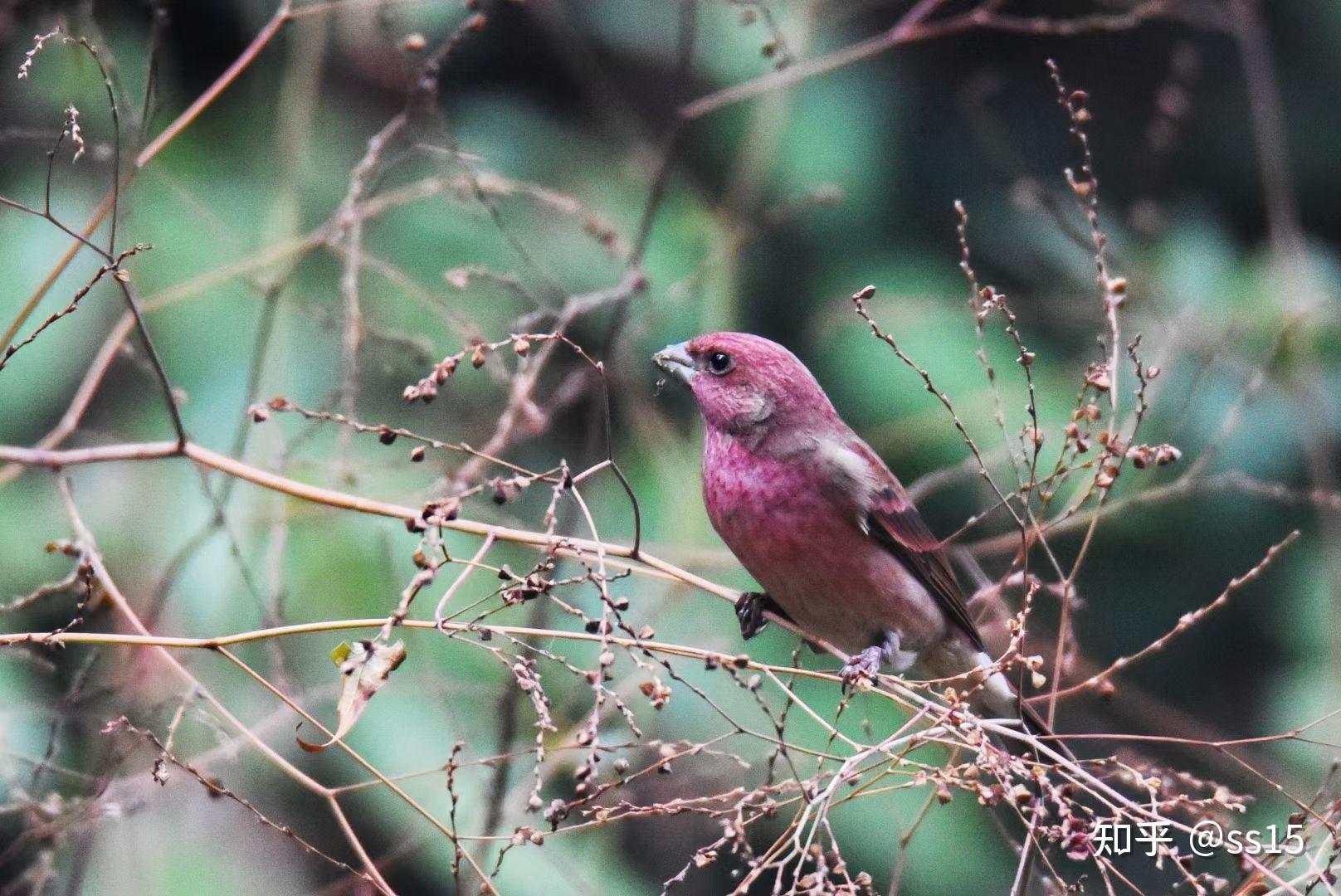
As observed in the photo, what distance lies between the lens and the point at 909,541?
3.68 meters

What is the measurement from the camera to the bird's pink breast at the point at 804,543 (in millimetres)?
3416

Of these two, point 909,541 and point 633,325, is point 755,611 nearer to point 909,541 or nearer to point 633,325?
point 909,541

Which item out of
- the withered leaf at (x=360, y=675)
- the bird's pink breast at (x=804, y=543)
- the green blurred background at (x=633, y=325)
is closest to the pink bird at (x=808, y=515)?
the bird's pink breast at (x=804, y=543)

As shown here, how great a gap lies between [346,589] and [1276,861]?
2.82 meters

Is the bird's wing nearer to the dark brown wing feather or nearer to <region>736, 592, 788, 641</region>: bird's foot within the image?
the dark brown wing feather

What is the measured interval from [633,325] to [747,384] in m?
1.04

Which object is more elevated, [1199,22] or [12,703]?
[1199,22]

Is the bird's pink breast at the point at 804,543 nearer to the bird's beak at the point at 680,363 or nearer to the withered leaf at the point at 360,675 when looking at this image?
the bird's beak at the point at 680,363

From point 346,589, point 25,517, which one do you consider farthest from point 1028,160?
point 25,517

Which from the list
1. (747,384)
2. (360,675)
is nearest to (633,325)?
(747,384)

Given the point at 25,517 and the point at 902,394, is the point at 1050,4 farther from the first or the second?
the point at 25,517

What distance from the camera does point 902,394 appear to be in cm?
518

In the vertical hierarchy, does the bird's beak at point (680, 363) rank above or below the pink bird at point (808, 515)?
above

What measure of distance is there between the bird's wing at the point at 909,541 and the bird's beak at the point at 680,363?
495 mm
